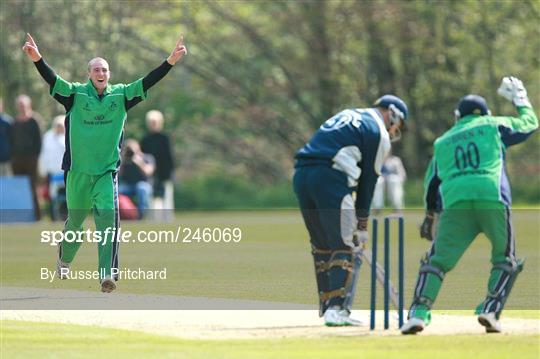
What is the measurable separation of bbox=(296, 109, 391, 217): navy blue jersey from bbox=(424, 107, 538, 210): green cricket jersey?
52 centimetres

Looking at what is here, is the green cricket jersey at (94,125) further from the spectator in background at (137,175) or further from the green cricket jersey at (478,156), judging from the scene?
the spectator in background at (137,175)

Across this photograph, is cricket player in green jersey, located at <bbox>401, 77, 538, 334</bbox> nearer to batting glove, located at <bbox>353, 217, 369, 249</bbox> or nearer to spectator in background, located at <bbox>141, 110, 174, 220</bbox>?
batting glove, located at <bbox>353, 217, 369, 249</bbox>

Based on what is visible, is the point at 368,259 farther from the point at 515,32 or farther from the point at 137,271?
the point at 515,32

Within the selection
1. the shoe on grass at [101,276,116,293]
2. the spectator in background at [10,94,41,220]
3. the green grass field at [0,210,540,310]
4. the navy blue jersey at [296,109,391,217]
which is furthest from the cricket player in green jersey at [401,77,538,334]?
the spectator in background at [10,94,41,220]

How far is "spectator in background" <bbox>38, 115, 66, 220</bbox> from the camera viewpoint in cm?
3141

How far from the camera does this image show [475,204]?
42.4 ft

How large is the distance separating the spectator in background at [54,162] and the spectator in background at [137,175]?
123 cm

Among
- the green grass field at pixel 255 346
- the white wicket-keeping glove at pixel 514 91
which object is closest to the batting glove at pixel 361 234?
the green grass field at pixel 255 346

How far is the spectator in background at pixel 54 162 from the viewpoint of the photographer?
31.4 metres

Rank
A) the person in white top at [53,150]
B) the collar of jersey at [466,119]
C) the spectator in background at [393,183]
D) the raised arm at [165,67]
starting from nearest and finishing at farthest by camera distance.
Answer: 1. the collar of jersey at [466,119]
2. the raised arm at [165,67]
3. the person in white top at [53,150]
4. the spectator in background at [393,183]

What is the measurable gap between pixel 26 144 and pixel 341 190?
765 inches

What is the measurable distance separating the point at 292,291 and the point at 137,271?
3.38 meters

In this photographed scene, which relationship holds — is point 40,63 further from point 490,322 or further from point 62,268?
point 490,322

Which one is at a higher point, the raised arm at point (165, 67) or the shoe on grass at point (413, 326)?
the raised arm at point (165, 67)
